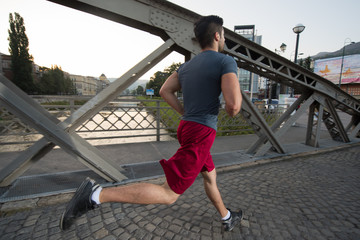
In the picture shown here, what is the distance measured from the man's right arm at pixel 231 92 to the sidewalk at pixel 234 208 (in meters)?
1.45

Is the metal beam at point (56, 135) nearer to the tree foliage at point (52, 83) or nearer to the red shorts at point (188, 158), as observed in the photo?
the red shorts at point (188, 158)

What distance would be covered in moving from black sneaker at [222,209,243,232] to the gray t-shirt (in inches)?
44.4

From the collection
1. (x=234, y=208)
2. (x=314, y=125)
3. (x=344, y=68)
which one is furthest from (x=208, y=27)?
(x=344, y=68)

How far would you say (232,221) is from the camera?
2.00 meters

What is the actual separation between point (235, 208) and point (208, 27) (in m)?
2.30

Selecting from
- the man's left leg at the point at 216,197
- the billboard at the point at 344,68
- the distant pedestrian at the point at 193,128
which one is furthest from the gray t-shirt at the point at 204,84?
the billboard at the point at 344,68

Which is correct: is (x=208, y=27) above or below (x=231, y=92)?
above

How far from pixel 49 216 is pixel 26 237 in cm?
34

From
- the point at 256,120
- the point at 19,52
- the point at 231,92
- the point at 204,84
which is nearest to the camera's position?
the point at 231,92

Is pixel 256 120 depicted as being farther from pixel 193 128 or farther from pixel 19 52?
pixel 19 52

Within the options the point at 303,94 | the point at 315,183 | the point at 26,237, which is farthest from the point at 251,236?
the point at 303,94

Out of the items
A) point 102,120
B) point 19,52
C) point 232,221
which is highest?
point 19,52

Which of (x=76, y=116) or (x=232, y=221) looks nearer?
(x=232, y=221)

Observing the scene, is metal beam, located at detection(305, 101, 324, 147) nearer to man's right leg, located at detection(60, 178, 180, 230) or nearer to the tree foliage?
man's right leg, located at detection(60, 178, 180, 230)
